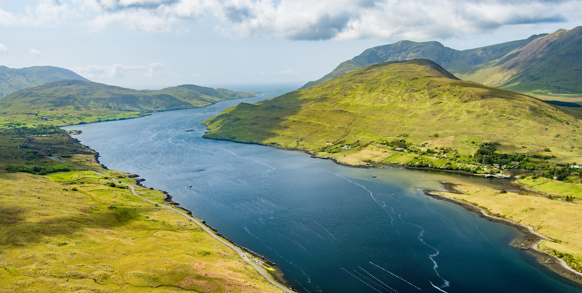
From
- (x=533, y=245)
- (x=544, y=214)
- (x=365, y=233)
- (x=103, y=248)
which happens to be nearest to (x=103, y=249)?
(x=103, y=248)

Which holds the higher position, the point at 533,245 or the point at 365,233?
the point at 365,233

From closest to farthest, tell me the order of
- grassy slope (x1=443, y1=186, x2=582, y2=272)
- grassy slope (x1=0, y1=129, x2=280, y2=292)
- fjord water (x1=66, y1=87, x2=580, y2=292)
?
1. grassy slope (x1=0, y1=129, x2=280, y2=292)
2. fjord water (x1=66, y1=87, x2=580, y2=292)
3. grassy slope (x1=443, y1=186, x2=582, y2=272)

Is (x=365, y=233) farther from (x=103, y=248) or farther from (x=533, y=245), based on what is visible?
(x=103, y=248)

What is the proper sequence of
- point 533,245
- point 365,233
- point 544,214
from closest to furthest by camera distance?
point 533,245, point 365,233, point 544,214

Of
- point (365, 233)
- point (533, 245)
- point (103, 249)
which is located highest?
point (103, 249)

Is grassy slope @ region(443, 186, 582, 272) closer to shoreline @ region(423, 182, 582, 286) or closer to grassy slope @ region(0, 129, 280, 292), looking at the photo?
shoreline @ region(423, 182, 582, 286)

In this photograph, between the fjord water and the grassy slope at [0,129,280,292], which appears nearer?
the grassy slope at [0,129,280,292]

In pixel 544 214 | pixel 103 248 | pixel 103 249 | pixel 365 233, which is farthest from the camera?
pixel 544 214

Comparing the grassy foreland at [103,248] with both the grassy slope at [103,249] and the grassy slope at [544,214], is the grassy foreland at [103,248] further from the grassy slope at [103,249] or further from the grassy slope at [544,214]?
the grassy slope at [544,214]

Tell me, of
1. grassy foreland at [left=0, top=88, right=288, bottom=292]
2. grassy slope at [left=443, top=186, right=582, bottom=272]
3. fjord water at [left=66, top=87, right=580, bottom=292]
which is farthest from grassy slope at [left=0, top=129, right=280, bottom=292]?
grassy slope at [left=443, top=186, right=582, bottom=272]
